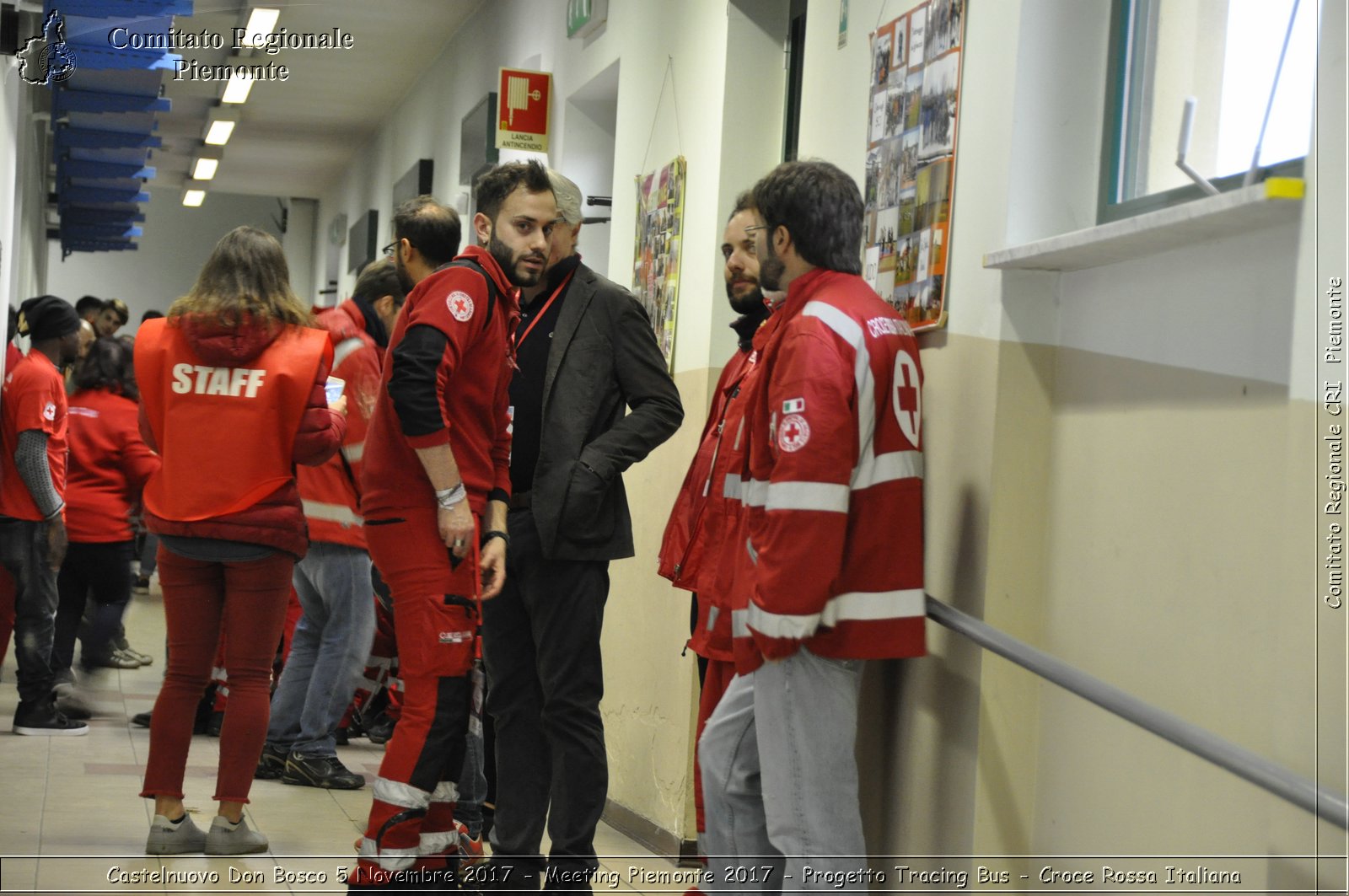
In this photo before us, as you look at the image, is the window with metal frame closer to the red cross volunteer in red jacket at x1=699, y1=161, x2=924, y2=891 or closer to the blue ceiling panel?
the red cross volunteer in red jacket at x1=699, y1=161, x2=924, y2=891

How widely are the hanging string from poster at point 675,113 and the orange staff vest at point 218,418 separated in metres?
1.64

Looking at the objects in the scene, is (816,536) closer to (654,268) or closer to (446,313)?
(446,313)

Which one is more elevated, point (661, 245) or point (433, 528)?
point (661, 245)

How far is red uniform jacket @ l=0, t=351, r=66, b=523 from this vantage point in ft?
16.8

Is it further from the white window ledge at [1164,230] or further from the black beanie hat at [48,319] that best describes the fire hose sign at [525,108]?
the white window ledge at [1164,230]

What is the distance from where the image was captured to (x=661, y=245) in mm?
4840

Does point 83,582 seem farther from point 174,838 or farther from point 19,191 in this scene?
point 19,191

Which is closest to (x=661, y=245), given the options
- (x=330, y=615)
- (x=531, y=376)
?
(x=531, y=376)

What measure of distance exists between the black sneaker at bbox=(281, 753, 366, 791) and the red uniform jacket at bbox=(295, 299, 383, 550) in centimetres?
75

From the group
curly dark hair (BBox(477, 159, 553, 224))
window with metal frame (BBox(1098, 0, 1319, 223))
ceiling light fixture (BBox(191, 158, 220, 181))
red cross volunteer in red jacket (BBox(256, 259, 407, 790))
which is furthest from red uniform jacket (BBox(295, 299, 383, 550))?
ceiling light fixture (BBox(191, 158, 220, 181))

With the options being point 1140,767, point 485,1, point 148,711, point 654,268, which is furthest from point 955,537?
point 485,1

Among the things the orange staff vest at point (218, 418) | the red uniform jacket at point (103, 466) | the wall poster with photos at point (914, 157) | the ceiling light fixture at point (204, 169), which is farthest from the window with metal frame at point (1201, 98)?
the ceiling light fixture at point (204, 169)

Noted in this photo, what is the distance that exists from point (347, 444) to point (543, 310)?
1.59 m

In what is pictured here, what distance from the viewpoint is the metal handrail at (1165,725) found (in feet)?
5.54
